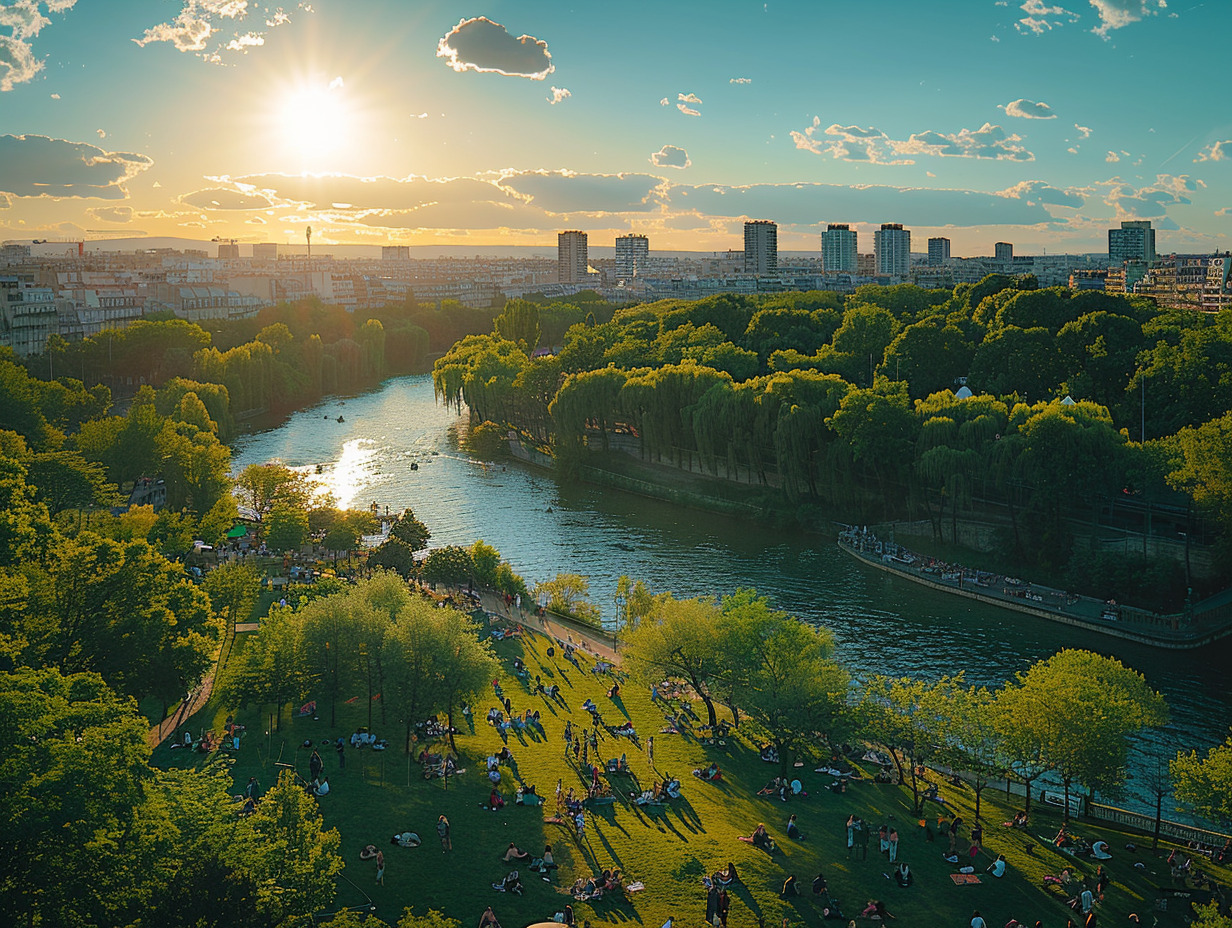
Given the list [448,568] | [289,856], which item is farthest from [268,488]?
[289,856]

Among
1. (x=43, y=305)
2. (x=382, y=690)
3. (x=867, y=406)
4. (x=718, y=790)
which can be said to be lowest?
(x=718, y=790)

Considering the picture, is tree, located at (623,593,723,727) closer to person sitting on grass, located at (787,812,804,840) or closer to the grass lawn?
the grass lawn

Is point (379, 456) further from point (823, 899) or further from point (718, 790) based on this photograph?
point (823, 899)

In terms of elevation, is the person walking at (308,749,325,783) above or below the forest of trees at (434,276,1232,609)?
below

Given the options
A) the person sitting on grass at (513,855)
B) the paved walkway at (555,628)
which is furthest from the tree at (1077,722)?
the paved walkway at (555,628)

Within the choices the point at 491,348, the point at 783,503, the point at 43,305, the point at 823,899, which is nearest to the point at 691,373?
the point at 783,503

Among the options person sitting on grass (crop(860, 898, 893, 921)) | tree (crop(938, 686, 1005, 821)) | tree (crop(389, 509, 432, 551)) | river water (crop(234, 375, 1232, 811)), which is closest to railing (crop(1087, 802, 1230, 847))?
river water (crop(234, 375, 1232, 811))
